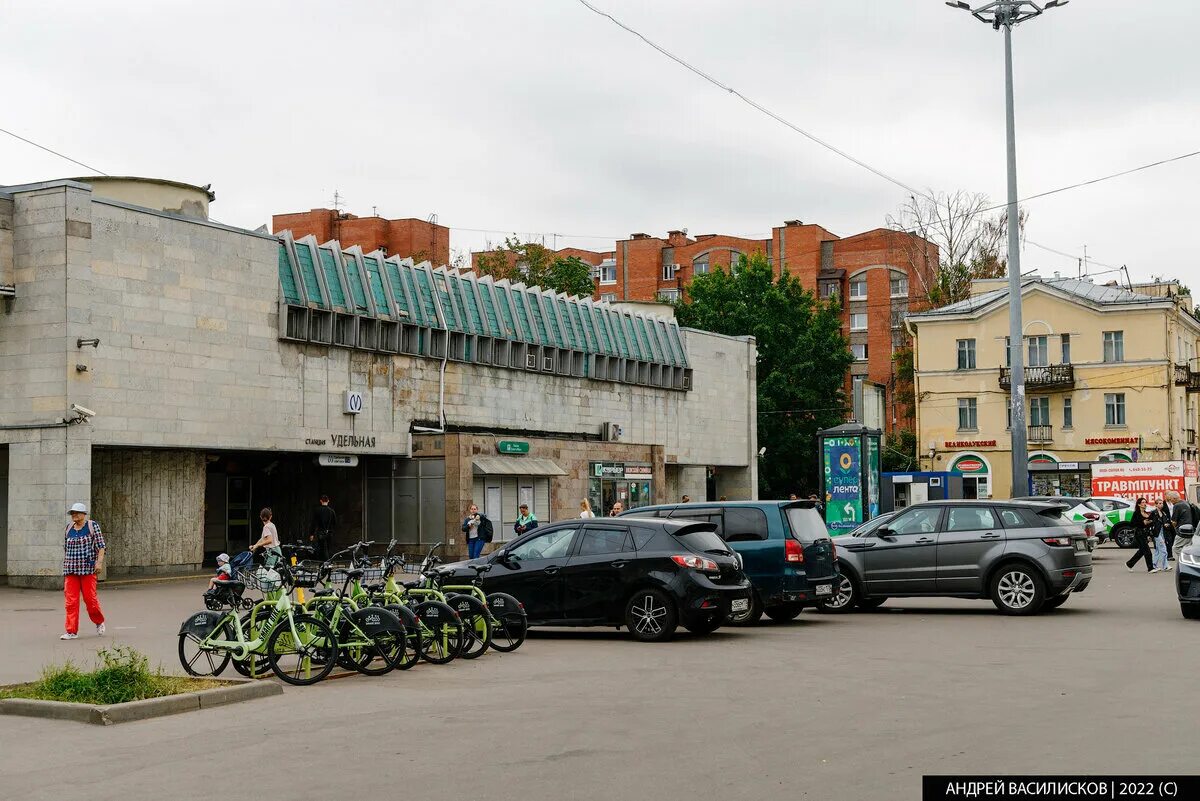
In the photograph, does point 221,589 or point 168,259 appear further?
point 168,259

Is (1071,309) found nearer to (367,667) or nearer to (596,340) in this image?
(596,340)

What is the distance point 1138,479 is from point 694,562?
3435cm

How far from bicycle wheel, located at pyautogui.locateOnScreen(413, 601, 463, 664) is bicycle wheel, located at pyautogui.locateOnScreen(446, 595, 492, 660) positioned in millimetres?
299

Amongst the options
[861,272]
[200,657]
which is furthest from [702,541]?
[861,272]

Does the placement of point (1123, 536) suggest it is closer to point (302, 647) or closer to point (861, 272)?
point (302, 647)

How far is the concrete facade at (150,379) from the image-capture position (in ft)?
88.7

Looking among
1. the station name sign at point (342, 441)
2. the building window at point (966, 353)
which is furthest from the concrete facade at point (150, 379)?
the building window at point (966, 353)

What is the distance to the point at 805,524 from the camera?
18594mm

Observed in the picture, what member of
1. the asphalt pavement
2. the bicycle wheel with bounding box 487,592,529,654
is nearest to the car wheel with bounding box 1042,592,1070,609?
the asphalt pavement

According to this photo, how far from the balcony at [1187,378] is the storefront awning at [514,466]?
37.4 metres

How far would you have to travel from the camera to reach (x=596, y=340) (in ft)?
157

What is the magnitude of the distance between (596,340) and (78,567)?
3239 cm

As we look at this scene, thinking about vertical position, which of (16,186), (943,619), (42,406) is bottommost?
(943,619)

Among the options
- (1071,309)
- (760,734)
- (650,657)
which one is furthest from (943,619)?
(1071,309)
